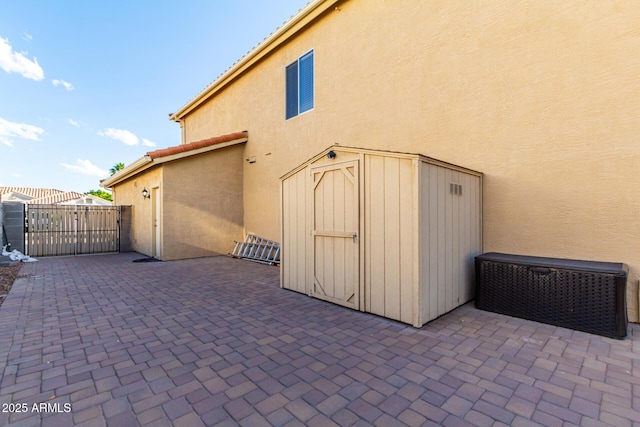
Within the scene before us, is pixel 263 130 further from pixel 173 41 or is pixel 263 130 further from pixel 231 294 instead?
pixel 173 41

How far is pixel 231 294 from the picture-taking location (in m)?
5.05

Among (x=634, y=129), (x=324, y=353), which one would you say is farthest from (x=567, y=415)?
(x=634, y=129)

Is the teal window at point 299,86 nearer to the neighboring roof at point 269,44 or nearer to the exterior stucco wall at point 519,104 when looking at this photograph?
the neighboring roof at point 269,44

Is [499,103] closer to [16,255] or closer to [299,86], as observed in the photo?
[299,86]

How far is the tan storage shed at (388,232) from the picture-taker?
11.7 feet

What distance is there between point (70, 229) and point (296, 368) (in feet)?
39.1

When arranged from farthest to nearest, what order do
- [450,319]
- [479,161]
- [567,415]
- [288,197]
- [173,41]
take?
[173,41]
[288,197]
[479,161]
[450,319]
[567,415]

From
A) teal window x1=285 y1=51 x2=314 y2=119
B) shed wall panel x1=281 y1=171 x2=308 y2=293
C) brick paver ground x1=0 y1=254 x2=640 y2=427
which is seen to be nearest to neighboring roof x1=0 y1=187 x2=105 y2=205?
teal window x1=285 y1=51 x2=314 y2=119

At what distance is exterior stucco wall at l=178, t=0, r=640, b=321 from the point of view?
3.59 meters

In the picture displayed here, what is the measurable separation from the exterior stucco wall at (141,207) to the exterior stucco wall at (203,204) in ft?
2.36

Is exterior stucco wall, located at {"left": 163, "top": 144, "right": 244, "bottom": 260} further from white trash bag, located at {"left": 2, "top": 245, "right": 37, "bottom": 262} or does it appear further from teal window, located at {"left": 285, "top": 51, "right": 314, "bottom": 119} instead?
white trash bag, located at {"left": 2, "top": 245, "right": 37, "bottom": 262}

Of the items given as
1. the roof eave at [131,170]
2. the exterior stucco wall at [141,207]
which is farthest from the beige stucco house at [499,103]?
the exterior stucco wall at [141,207]

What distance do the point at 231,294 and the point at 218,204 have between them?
5.46 metres

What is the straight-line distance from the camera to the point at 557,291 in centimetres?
350
